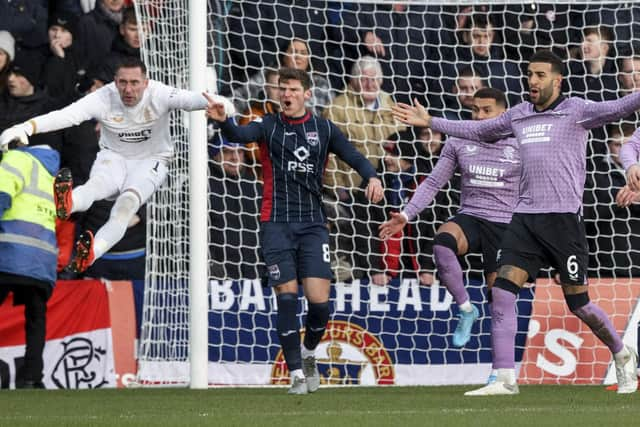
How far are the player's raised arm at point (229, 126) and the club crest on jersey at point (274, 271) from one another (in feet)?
2.89

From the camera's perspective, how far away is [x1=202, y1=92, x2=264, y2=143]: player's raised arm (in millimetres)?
8352

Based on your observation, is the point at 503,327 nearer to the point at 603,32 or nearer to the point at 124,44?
the point at 603,32

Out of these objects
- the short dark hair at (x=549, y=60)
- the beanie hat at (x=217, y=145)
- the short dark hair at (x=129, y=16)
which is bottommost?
the short dark hair at (x=549, y=60)

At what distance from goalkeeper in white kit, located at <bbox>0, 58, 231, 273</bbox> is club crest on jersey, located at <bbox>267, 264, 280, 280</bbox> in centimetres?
127

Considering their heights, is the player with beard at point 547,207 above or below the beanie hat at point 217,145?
below

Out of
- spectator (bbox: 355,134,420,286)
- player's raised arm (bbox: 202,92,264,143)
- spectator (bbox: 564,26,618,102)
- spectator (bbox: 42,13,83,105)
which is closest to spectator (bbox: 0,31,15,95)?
spectator (bbox: 42,13,83,105)

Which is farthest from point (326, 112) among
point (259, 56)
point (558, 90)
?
point (558, 90)

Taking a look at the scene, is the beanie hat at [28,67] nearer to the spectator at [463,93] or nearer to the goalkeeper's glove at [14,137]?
the goalkeeper's glove at [14,137]

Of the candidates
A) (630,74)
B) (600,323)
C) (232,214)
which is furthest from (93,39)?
(600,323)

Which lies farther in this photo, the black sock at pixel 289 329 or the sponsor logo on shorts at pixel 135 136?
the sponsor logo on shorts at pixel 135 136

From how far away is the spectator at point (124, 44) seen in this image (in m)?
12.0

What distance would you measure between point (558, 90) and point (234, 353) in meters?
4.01

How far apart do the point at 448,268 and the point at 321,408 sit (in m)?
2.84

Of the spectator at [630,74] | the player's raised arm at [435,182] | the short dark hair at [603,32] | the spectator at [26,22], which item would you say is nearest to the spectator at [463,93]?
the short dark hair at [603,32]
